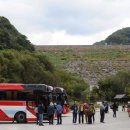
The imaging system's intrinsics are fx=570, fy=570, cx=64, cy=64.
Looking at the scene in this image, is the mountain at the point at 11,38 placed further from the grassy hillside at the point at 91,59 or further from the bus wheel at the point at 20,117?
the bus wheel at the point at 20,117

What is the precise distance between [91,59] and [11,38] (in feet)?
219

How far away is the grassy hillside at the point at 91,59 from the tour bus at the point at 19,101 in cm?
9739

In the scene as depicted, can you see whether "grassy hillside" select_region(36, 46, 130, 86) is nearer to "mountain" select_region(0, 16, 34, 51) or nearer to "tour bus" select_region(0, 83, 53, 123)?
"mountain" select_region(0, 16, 34, 51)

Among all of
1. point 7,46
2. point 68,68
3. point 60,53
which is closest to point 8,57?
point 7,46

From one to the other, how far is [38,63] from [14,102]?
39318 mm

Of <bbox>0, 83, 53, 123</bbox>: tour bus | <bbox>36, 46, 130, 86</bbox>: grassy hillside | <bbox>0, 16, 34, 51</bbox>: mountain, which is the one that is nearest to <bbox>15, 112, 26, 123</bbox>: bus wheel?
<bbox>0, 83, 53, 123</bbox>: tour bus

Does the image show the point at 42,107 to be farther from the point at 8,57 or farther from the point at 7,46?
the point at 7,46

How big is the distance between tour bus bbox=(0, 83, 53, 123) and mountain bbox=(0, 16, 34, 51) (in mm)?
46821

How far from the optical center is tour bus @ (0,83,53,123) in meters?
39.0

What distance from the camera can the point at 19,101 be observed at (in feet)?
128

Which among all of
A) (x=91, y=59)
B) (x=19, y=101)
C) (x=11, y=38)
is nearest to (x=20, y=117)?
(x=19, y=101)

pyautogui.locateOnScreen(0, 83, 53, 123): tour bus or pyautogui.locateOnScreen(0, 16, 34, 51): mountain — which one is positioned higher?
pyautogui.locateOnScreen(0, 16, 34, 51): mountain

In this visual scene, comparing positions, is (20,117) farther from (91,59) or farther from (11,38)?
(91,59)

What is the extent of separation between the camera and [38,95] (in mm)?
39594
